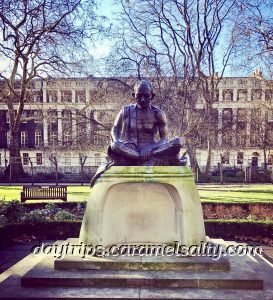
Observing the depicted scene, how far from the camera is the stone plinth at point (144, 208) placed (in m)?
6.38

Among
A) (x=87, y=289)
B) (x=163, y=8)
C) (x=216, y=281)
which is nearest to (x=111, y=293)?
(x=87, y=289)

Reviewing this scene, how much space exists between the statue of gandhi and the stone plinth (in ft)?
0.88

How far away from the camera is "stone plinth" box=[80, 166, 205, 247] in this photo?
638 centimetres

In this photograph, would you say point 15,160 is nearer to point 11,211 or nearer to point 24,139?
point 11,211

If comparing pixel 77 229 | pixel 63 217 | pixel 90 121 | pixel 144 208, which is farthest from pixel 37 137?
pixel 144 208

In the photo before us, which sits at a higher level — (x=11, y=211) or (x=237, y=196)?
(x=11, y=211)

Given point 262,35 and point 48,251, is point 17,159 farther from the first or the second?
point 48,251

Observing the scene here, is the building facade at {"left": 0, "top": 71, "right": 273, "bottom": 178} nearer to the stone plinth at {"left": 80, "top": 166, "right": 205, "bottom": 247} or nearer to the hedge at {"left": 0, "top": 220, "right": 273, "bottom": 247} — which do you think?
the hedge at {"left": 0, "top": 220, "right": 273, "bottom": 247}

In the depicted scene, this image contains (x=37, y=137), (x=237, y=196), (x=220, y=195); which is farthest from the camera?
(x=37, y=137)

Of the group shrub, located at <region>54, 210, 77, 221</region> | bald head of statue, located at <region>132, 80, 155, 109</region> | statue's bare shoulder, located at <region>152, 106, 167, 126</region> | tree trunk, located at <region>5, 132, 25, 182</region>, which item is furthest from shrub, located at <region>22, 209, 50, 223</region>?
tree trunk, located at <region>5, 132, 25, 182</region>

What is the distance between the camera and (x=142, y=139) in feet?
23.6

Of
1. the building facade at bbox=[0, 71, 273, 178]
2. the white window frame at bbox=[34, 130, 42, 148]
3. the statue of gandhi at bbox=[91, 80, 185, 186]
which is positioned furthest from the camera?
the white window frame at bbox=[34, 130, 42, 148]

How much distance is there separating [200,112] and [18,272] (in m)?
21.7

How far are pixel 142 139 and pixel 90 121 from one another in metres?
18.8
